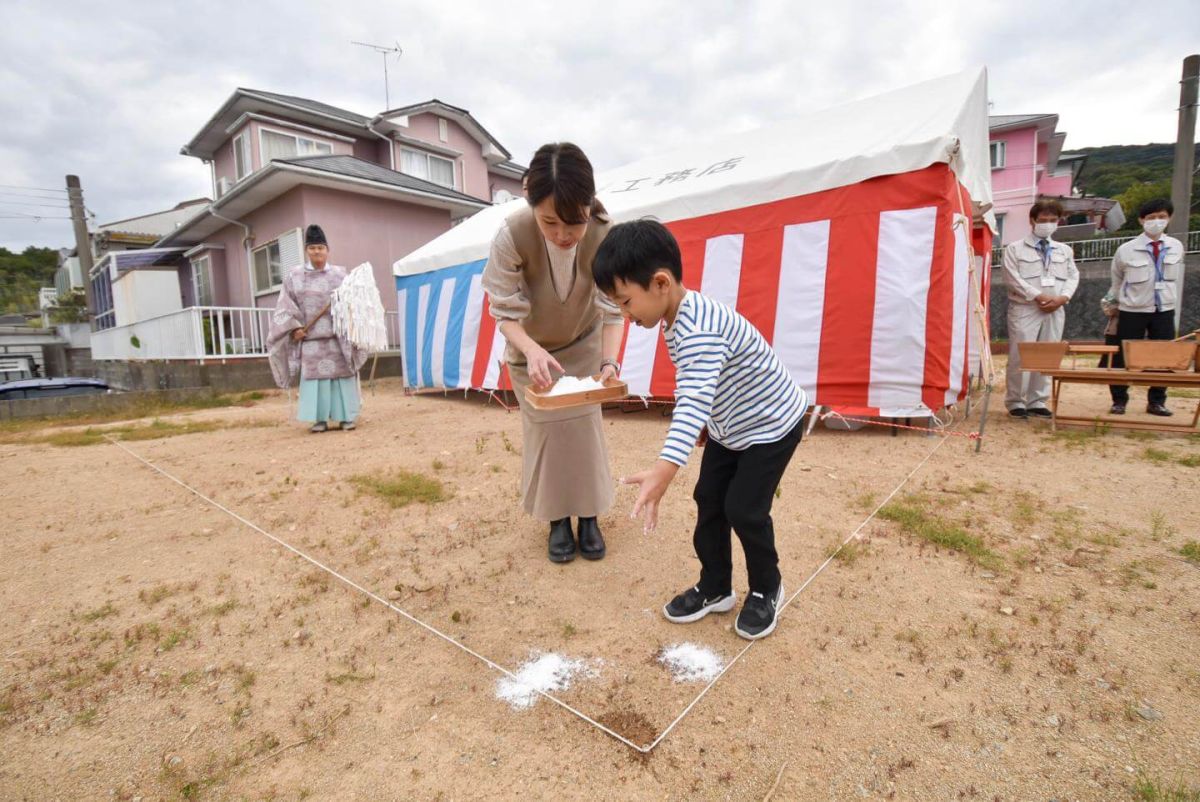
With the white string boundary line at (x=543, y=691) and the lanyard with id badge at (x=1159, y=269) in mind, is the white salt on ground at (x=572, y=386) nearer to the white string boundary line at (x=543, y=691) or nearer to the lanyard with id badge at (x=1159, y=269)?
the white string boundary line at (x=543, y=691)

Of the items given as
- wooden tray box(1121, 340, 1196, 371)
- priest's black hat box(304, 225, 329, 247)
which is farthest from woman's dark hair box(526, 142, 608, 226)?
wooden tray box(1121, 340, 1196, 371)

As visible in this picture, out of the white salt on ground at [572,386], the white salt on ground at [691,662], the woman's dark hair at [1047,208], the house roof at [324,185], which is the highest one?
the house roof at [324,185]

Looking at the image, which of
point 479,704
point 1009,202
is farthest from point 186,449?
point 1009,202

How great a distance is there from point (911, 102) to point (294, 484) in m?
5.39

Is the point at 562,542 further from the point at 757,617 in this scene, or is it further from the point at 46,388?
the point at 46,388

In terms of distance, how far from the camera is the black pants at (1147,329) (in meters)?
4.52

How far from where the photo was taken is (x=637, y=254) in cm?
142

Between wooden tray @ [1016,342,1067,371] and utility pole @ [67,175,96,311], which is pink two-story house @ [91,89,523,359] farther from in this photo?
wooden tray @ [1016,342,1067,371]

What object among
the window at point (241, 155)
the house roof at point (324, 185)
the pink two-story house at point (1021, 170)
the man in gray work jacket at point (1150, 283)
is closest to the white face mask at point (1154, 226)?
the man in gray work jacket at point (1150, 283)

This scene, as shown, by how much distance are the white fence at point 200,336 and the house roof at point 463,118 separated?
21.2 feet

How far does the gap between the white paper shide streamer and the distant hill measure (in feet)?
26.0

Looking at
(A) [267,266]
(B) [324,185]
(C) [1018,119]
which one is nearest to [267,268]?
(A) [267,266]

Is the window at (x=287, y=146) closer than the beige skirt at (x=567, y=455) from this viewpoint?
No

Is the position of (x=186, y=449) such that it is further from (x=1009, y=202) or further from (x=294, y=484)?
(x=1009, y=202)
